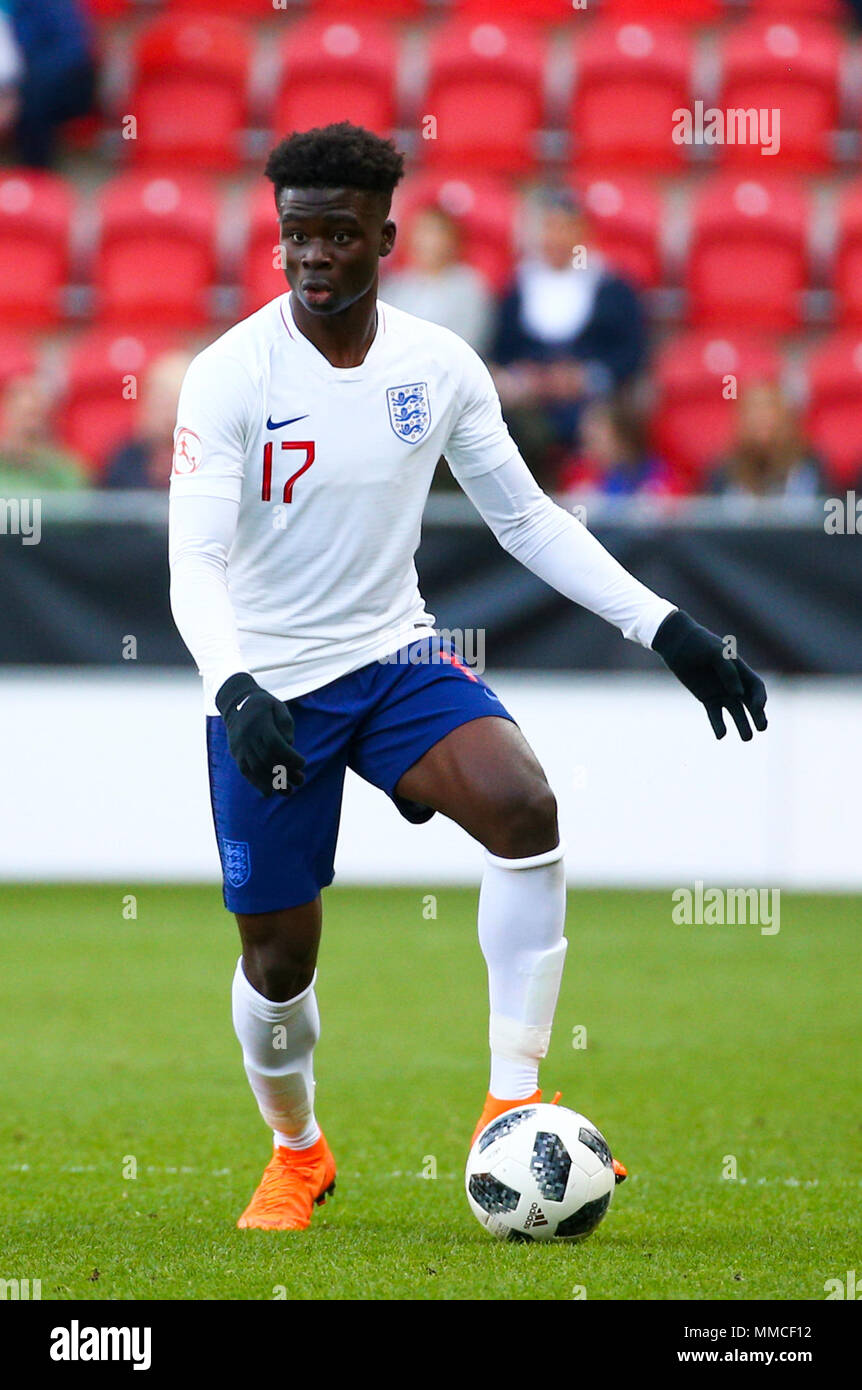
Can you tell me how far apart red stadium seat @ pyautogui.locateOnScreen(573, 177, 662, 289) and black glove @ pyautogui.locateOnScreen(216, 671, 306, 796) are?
8628 mm

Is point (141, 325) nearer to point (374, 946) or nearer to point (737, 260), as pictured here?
point (737, 260)

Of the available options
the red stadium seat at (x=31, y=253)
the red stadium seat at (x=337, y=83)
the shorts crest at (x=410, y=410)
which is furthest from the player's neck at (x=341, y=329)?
the red stadium seat at (x=337, y=83)

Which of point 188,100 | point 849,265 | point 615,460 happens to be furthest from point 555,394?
point 188,100

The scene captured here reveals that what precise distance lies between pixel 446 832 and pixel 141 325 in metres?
4.90

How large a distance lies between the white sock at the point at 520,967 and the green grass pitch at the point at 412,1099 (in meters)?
0.36

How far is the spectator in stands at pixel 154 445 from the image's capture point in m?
10.1

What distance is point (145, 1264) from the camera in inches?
151

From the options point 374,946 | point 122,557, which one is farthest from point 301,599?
point 122,557

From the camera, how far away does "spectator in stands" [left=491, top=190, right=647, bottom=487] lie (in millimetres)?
10391

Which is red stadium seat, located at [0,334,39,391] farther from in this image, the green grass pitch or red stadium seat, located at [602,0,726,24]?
red stadium seat, located at [602,0,726,24]

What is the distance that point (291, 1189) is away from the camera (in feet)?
14.5

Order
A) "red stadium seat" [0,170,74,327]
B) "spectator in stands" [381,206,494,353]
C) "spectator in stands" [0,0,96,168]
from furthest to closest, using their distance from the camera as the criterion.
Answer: "red stadium seat" [0,170,74,327] < "spectator in stands" [0,0,96,168] < "spectator in stands" [381,206,494,353]

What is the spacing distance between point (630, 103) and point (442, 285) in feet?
11.6

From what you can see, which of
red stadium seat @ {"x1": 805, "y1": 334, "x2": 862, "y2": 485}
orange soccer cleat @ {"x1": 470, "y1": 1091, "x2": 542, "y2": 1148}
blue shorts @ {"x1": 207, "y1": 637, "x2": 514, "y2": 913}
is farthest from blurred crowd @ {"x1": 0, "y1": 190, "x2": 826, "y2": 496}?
orange soccer cleat @ {"x1": 470, "y1": 1091, "x2": 542, "y2": 1148}
